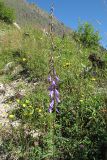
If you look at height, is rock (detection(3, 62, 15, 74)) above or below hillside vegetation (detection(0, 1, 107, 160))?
above

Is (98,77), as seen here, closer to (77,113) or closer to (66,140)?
(77,113)

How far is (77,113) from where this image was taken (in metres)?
5.74

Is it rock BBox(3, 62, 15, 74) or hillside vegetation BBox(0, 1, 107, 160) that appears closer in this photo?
hillside vegetation BBox(0, 1, 107, 160)

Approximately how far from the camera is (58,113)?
6.20 metres

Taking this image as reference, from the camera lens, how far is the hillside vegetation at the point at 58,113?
5.18m

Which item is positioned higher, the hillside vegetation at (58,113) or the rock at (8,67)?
the rock at (8,67)

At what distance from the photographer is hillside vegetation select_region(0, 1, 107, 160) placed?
17.0 ft

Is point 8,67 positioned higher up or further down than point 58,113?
higher up

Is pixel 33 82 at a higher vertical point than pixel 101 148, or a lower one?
higher

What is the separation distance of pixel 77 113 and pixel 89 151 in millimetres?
853

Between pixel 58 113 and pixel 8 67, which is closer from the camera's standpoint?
pixel 58 113

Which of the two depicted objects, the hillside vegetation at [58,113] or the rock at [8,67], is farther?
the rock at [8,67]

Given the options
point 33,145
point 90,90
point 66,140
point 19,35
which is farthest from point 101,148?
point 19,35

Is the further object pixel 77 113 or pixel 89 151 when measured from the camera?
pixel 77 113
